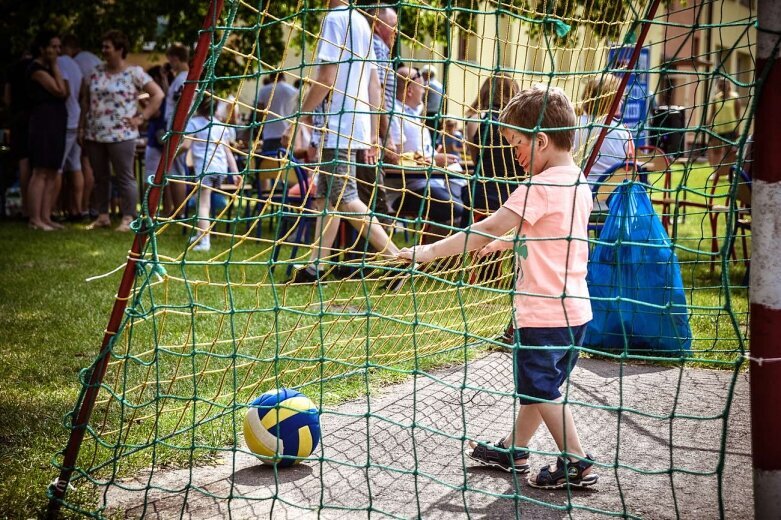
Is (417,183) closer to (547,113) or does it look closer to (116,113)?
(116,113)

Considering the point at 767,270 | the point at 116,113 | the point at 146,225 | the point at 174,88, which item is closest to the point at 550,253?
the point at 767,270

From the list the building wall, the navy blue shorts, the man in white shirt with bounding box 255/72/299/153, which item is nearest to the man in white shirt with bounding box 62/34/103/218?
the man in white shirt with bounding box 255/72/299/153

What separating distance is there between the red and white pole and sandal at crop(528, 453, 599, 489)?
0.88 meters

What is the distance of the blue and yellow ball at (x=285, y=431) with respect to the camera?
3.21 metres

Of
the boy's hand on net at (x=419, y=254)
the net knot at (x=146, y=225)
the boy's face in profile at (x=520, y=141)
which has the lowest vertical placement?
the boy's hand on net at (x=419, y=254)

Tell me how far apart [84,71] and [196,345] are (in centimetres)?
825

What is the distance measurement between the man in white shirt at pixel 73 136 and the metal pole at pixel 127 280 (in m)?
7.91

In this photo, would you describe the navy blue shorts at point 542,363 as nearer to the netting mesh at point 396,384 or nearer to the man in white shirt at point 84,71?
the netting mesh at point 396,384

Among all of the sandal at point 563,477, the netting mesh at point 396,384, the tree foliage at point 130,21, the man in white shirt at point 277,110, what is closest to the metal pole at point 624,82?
the netting mesh at point 396,384

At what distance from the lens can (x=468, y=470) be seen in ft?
11.0

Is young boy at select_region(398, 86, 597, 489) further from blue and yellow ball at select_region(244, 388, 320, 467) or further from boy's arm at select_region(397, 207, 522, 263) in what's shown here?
blue and yellow ball at select_region(244, 388, 320, 467)

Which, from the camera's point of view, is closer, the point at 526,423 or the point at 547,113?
the point at 547,113

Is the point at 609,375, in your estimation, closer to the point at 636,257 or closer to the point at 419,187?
the point at 636,257

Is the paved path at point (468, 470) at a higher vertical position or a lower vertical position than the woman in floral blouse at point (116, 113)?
lower
